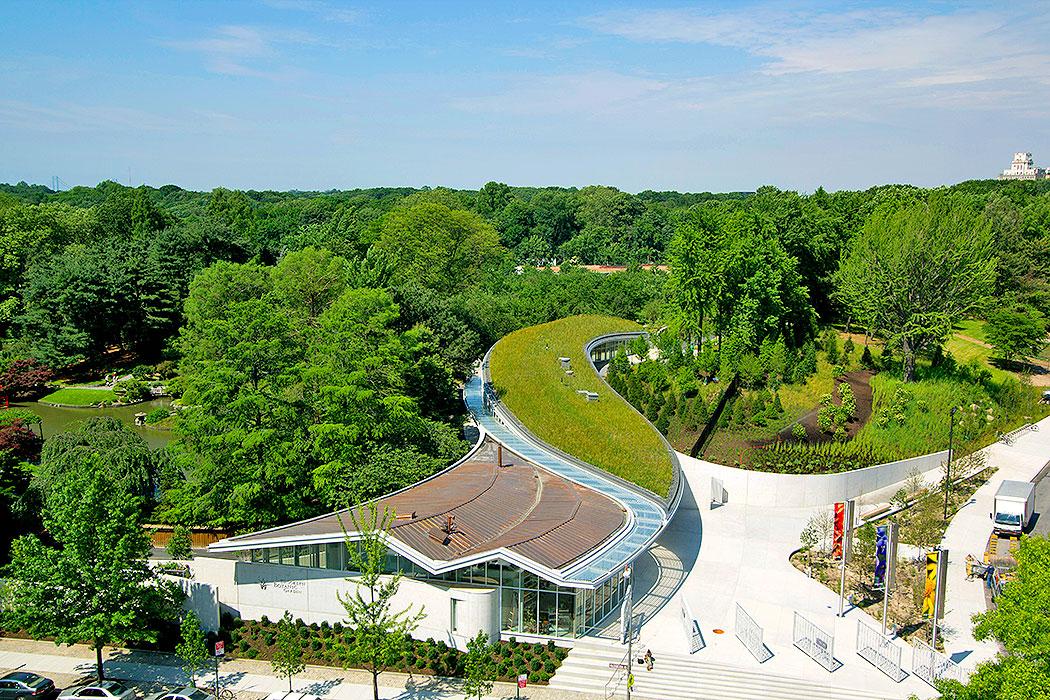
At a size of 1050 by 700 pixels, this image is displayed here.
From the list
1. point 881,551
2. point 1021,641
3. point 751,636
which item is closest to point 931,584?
point 881,551

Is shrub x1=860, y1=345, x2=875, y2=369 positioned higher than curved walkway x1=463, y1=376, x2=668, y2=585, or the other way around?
shrub x1=860, y1=345, x2=875, y2=369

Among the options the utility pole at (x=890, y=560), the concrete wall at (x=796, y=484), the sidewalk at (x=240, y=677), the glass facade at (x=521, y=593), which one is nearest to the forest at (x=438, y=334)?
the concrete wall at (x=796, y=484)

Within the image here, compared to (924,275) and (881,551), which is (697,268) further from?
(881,551)

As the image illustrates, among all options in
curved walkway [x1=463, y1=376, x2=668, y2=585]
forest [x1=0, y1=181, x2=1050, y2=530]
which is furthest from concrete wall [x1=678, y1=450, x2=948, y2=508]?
curved walkway [x1=463, y1=376, x2=668, y2=585]

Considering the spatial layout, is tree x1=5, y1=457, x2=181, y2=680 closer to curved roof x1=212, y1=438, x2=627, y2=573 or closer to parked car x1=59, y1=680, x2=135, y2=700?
parked car x1=59, y1=680, x2=135, y2=700

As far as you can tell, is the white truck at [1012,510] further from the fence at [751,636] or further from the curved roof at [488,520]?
the curved roof at [488,520]

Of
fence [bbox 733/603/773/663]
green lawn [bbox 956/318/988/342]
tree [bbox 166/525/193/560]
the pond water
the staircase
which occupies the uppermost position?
green lawn [bbox 956/318/988/342]

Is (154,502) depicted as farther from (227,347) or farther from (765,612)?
(765,612)
